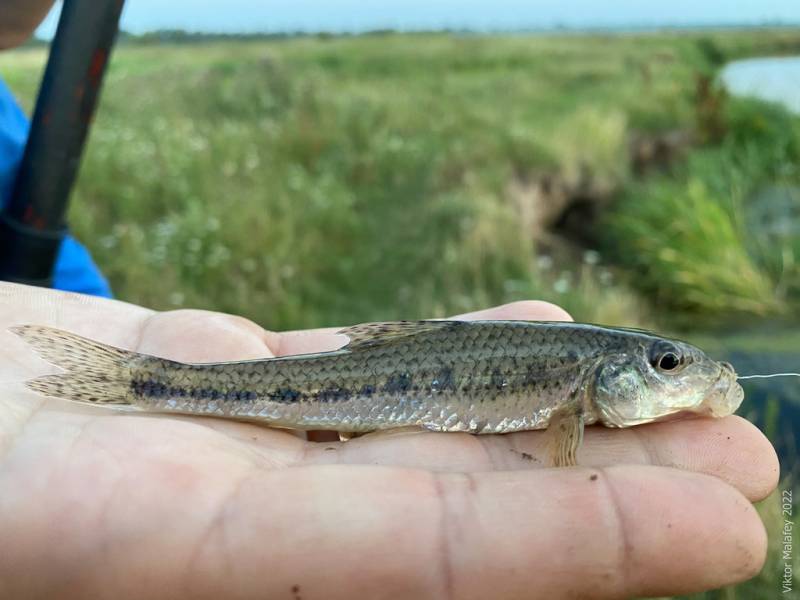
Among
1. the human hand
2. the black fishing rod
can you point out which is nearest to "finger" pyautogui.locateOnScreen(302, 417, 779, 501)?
the human hand

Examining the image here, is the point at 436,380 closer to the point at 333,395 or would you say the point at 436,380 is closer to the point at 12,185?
the point at 333,395

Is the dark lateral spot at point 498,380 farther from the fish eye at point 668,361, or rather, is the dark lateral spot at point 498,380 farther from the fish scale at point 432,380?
the fish eye at point 668,361

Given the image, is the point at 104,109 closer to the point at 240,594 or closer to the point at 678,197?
the point at 678,197

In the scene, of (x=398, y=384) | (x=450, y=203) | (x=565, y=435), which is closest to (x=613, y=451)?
(x=565, y=435)

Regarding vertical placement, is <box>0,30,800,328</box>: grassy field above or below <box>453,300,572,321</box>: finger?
above

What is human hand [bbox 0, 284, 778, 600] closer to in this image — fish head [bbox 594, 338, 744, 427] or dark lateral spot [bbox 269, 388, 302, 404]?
dark lateral spot [bbox 269, 388, 302, 404]

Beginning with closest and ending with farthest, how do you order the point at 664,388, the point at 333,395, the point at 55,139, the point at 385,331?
1. the point at 664,388
2. the point at 333,395
3. the point at 385,331
4. the point at 55,139

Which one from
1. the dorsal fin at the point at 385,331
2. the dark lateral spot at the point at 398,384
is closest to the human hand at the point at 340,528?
the dark lateral spot at the point at 398,384
